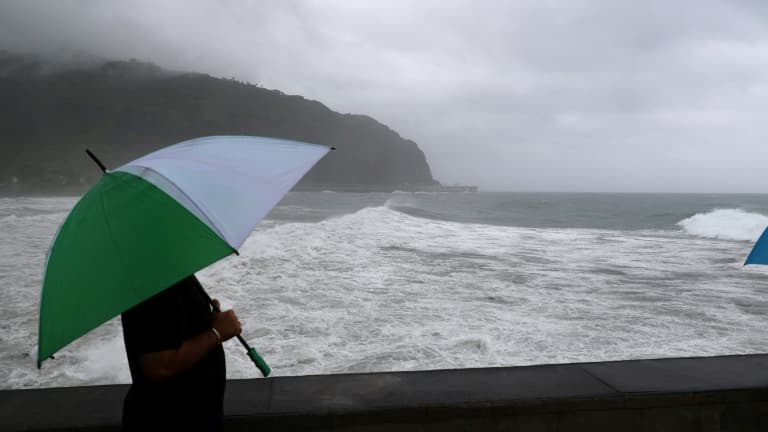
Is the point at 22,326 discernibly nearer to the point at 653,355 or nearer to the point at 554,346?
the point at 554,346

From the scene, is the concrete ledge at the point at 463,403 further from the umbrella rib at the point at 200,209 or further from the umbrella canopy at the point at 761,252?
the umbrella rib at the point at 200,209

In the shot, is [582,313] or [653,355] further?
[582,313]

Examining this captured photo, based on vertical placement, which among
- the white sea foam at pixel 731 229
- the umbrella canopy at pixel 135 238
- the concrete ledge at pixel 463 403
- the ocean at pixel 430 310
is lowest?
the ocean at pixel 430 310

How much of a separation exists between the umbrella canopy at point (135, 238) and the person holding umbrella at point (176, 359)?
4.2 inches

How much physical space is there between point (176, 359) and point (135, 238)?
0.36 m

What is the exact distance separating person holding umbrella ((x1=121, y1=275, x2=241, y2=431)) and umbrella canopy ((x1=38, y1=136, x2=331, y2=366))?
0.35 ft

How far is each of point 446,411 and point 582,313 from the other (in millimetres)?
6368

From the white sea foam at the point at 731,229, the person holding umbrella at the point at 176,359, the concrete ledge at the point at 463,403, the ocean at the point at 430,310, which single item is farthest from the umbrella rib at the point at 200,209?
the white sea foam at the point at 731,229

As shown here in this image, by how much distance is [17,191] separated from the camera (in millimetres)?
62156

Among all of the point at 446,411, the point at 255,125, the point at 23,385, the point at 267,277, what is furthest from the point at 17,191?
the point at 446,411

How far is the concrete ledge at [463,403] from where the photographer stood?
2.47 meters

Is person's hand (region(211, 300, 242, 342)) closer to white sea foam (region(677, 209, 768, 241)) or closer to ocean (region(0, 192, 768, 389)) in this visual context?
ocean (region(0, 192, 768, 389))

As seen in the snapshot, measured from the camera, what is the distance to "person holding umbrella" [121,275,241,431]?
1.54 meters

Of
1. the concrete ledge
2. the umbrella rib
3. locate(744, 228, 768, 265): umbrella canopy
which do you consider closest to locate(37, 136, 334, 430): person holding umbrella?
the umbrella rib
